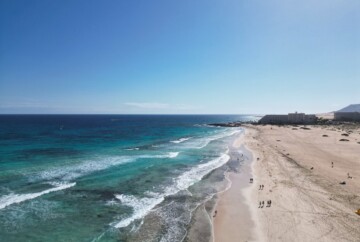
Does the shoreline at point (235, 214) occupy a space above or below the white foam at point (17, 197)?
below

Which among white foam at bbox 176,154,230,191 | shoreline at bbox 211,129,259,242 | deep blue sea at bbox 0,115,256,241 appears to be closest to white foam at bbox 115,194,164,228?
deep blue sea at bbox 0,115,256,241

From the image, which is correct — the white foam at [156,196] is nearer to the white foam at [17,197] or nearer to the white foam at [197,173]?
the white foam at [197,173]

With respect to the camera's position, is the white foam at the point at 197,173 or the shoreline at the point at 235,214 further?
the white foam at the point at 197,173

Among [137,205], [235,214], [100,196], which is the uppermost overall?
[100,196]

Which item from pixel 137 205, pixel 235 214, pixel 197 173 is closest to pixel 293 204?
pixel 235 214

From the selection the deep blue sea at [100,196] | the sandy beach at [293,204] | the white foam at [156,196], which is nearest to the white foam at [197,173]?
the white foam at [156,196]

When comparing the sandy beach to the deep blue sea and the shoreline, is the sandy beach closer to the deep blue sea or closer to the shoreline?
the shoreline

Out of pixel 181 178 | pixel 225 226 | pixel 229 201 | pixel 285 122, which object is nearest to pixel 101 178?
pixel 181 178

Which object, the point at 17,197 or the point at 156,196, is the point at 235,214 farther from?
the point at 17,197

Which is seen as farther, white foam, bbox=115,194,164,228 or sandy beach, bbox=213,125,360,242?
white foam, bbox=115,194,164,228
